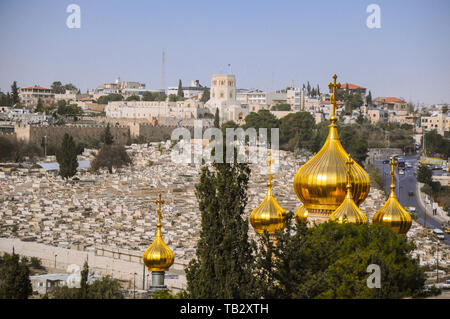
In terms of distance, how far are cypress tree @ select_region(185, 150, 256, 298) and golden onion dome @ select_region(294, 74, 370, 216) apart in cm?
89

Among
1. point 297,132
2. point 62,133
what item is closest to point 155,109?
point 62,133

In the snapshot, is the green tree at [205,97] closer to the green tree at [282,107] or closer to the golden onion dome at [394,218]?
the green tree at [282,107]

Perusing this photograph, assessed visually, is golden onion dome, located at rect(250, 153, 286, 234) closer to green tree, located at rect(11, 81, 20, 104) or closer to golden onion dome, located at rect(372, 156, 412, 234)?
golden onion dome, located at rect(372, 156, 412, 234)

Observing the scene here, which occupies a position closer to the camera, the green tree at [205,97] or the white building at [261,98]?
the white building at [261,98]

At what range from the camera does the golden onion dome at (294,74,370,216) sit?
1244 centimetres

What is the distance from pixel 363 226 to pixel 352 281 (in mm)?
1588

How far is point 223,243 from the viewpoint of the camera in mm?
10961

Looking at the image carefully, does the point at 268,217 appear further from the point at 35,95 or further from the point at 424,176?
the point at 35,95

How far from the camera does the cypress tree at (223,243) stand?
1048 cm

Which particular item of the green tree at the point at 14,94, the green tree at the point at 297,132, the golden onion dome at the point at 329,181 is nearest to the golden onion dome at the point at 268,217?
the golden onion dome at the point at 329,181

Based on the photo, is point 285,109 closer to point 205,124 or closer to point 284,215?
point 205,124

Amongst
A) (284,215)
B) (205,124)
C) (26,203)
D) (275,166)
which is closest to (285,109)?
(205,124)

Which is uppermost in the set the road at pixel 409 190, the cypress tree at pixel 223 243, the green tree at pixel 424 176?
the cypress tree at pixel 223 243

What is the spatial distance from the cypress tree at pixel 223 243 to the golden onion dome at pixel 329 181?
0.89 metres
